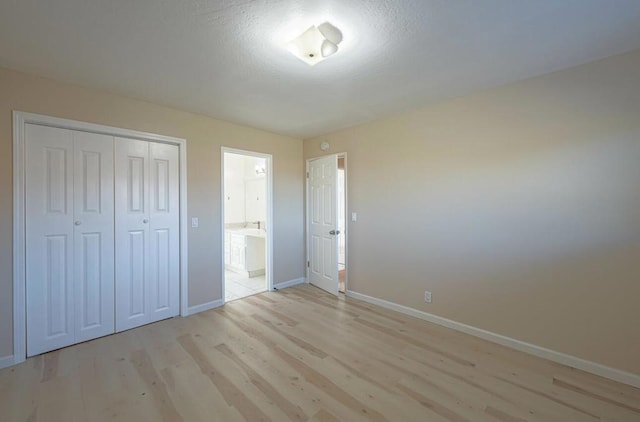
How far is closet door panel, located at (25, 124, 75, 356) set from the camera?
93.1 inches

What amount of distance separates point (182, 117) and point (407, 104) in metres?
2.65

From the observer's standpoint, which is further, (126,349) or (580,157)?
(126,349)

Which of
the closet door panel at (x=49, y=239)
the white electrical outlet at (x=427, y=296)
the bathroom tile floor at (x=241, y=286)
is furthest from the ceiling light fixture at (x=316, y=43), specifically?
the bathroom tile floor at (x=241, y=286)

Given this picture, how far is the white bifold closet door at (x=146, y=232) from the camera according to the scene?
284 cm

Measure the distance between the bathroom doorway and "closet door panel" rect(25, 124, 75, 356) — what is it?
1544 mm

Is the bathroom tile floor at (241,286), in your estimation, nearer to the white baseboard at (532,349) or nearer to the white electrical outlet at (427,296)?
the white baseboard at (532,349)

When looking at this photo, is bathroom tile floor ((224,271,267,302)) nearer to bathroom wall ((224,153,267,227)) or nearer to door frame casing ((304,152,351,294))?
door frame casing ((304,152,351,294))

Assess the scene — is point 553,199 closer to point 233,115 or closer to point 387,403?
point 387,403

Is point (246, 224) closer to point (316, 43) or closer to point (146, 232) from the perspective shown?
point (146, 232)

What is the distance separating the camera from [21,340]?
230 cm

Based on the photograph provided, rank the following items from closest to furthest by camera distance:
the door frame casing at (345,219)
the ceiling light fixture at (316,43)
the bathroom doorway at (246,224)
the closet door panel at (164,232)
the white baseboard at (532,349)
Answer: the ceiling light fixture at (316,43), the white baseboard at (532,349), the closet door panel at (164,232), the door frame casing at (345,219), the bathroom doorway at (246,224)

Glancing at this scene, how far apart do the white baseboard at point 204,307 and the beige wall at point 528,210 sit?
84.9 inches

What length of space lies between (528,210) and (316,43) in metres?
2.33

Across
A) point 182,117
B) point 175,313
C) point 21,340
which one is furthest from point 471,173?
point 21,340
